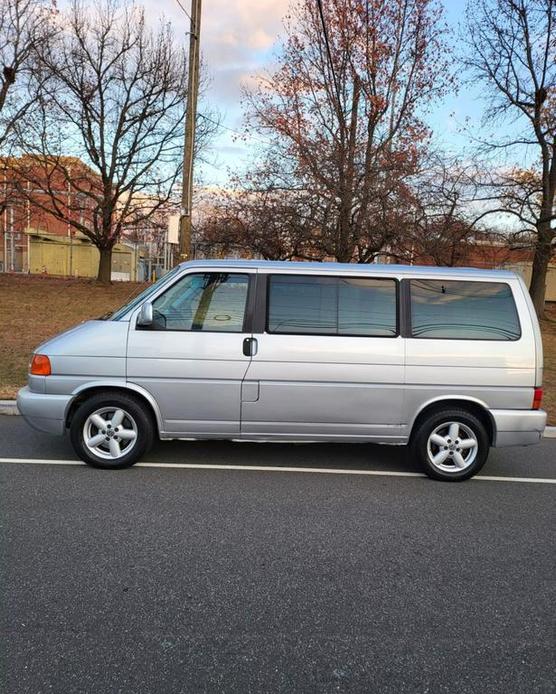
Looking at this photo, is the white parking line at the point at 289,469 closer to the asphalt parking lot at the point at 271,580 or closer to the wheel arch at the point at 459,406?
the asphalt parking lot at the point at 271,580

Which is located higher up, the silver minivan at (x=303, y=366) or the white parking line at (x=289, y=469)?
the silver minivan at (x=303, y=366)

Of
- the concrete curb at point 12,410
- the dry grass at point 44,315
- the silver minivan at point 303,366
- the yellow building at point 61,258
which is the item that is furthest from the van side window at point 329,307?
the yellow building at point 61,258

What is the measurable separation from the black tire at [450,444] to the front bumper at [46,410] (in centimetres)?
331

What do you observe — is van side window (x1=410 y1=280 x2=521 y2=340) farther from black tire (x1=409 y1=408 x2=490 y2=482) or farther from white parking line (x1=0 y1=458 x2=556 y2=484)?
white parking line (x1=0 y1=458 x2=556 y2=484)

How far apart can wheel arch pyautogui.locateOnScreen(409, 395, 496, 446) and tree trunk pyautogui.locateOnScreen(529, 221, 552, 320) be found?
55.1 feet

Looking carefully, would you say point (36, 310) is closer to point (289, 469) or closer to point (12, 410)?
point (12, 410)

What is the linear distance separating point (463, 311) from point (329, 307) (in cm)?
129

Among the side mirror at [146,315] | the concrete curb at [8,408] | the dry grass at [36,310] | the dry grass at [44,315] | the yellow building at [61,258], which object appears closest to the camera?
the side mirror at [146,315]

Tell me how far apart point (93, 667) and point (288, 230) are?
54.5 feet

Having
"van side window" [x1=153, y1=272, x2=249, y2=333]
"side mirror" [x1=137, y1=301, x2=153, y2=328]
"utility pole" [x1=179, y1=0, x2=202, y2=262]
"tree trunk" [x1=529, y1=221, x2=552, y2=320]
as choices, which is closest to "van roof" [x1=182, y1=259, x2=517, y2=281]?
"van side window" [x1=153, y1=272, x2=249, y2=333]

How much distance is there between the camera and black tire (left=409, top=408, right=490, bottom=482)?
4906 millimetres

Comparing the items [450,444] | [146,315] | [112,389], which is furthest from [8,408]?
[450,444]

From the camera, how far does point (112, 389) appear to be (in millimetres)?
4879

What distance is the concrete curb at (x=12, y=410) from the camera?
6.77m
